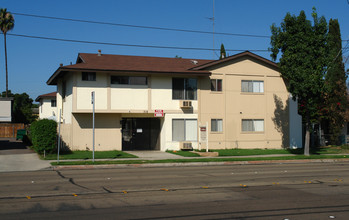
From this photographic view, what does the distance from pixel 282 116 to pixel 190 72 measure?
8792 mm

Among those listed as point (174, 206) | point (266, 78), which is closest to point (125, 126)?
point (266, 78)

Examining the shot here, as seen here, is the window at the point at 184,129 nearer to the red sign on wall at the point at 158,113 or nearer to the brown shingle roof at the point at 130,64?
the red sign on wall at the point at 158,113

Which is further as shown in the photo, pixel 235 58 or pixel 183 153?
pixel 235 58

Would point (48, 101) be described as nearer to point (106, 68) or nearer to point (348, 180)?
point (106, 68)

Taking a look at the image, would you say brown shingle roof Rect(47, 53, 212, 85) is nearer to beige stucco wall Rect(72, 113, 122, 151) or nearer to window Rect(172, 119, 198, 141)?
beige stucco wall Rect(72, 113, 122, 151)

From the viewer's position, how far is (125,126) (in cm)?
2845

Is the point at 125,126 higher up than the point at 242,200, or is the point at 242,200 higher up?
the point at 125,126

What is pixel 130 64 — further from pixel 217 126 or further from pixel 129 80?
pixel 217 126

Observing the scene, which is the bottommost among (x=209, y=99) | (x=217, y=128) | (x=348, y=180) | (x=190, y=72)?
(x=348, y=180)

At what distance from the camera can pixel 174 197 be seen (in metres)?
10.4

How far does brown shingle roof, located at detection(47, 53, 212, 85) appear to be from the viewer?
26.1 m

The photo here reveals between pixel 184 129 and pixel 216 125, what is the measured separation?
101 inches

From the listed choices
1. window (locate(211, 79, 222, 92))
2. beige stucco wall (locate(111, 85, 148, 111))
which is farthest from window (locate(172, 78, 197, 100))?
beige stucco wall (locate(111, 85, 148, 111))

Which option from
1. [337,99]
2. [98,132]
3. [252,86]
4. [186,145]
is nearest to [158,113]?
[186,145]
